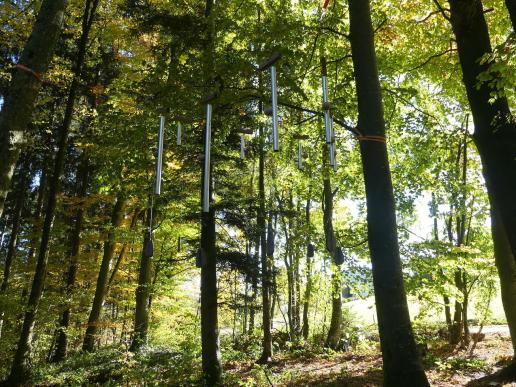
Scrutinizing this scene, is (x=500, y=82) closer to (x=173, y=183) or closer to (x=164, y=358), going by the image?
(x=173, y=183)

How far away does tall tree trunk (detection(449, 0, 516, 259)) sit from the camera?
194 inches

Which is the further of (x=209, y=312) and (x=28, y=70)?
(x=209, y=312)

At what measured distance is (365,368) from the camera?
392 inches

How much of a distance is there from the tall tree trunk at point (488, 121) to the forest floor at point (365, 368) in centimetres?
345

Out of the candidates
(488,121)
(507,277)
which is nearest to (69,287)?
(507,277)

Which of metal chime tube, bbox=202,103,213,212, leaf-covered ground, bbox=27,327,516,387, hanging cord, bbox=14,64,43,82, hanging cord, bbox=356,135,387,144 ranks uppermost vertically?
hanging cord, bbox=14,64,43,82

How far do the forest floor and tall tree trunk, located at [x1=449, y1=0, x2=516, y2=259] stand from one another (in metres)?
3.45

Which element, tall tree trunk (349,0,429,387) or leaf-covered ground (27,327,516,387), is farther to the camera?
leaf-covered ground (27,327,516,387)

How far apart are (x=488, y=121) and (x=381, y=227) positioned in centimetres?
212

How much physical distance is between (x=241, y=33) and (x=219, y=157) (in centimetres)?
414

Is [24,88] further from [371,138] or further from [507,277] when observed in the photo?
[507,277]

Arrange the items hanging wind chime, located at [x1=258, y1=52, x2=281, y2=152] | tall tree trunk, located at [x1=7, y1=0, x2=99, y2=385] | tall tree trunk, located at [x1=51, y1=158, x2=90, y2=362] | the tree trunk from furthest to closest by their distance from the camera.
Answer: tall tree trunk, located at [x1=51, y1=158, x2=90, y2=362] → tall tree trunk, located at [x1=7, y1=0, x2=99, y2=385] → the tree trunk → hanging wind chime, located at [x1=258, y1=52, x2=281, y2=152]

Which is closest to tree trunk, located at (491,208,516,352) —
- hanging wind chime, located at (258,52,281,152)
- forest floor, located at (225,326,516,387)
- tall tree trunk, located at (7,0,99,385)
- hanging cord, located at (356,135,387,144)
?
forest floor, located at (225,326,516,387)

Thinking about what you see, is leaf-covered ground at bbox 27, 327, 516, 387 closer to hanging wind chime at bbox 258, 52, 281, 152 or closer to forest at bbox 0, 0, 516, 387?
forest at bbox 0, 0, 516, 387
